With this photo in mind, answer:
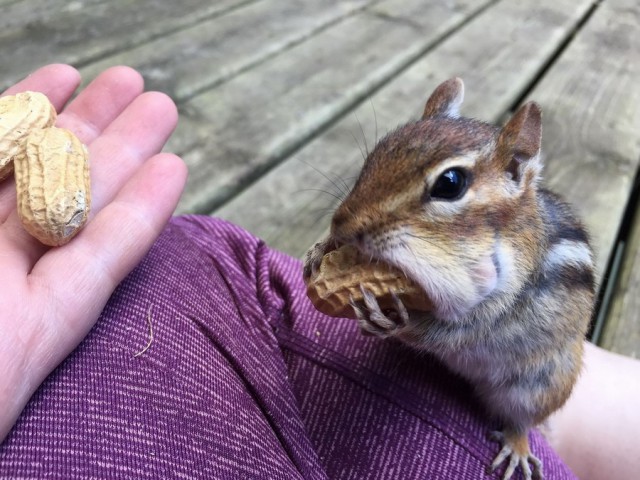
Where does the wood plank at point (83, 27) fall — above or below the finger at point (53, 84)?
below

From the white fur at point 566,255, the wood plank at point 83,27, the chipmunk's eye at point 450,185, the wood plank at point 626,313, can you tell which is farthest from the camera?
the wood plank at point 83,27

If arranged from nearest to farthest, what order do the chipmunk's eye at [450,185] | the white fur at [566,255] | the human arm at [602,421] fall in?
the chipmunk's eye at [450,185] < the white fur at [566,255] < the human arm at [602,421]

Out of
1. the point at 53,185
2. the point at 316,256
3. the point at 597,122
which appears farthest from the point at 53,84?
the point at 597,122

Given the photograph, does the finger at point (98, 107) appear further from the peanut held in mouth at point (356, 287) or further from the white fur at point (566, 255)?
the white fur at point (566, 255)

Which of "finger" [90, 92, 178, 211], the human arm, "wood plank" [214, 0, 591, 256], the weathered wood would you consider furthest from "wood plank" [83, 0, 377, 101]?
the human arm

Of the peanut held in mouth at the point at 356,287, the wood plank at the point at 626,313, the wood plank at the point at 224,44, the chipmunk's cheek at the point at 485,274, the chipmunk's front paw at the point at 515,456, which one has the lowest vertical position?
the wood plank at the point at 626,313

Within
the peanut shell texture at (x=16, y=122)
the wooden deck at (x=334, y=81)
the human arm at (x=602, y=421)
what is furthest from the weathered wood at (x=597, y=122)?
the peanut shell texture at (x=16, y=122)

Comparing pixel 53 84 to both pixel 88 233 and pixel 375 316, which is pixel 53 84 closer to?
pixel 88 233

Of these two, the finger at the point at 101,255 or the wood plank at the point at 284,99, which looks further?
the wood plank at the point at 284,99
